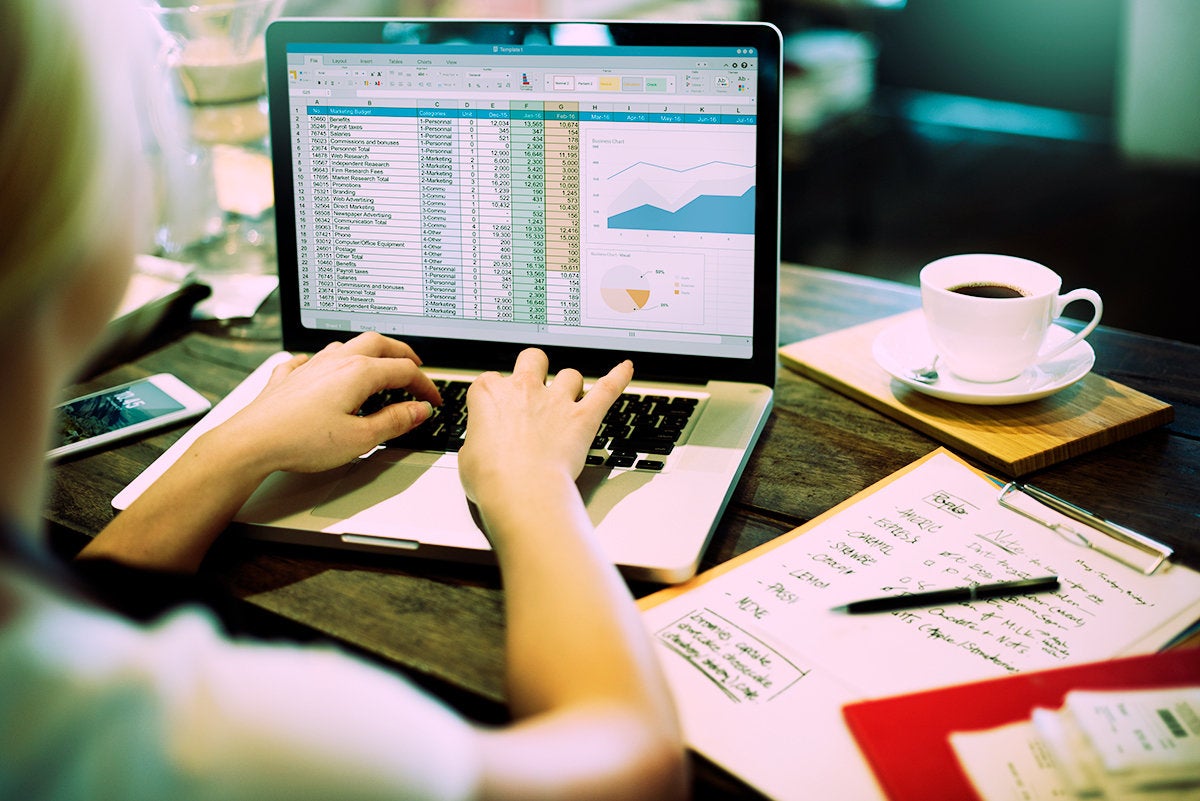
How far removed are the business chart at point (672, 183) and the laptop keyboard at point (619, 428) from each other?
17cm

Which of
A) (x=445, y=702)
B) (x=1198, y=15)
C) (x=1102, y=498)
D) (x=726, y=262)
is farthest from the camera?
(x=1198, y=15)

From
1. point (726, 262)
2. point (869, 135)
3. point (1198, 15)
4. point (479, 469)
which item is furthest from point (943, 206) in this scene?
point (479, 469)

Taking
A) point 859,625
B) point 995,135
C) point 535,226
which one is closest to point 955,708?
point 859,625

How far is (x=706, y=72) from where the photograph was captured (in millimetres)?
895

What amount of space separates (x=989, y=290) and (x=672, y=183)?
0.33 metres

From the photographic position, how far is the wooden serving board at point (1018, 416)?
34.4 inches

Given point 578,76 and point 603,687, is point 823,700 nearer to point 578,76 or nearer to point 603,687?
point 603,687

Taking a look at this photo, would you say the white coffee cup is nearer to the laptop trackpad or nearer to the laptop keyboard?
the laptop keyboard

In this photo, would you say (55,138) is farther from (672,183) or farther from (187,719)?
(672,183)

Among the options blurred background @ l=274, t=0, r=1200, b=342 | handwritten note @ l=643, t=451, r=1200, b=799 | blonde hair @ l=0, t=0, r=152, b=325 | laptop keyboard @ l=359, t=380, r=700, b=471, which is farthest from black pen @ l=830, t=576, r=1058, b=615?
blurred background @ l=274, t=0, r=1200, b=342

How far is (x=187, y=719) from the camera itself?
1.24ft

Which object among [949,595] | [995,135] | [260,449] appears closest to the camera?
[949,595]

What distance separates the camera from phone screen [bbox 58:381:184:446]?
100cm

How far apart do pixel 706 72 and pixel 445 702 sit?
23.5 inches
